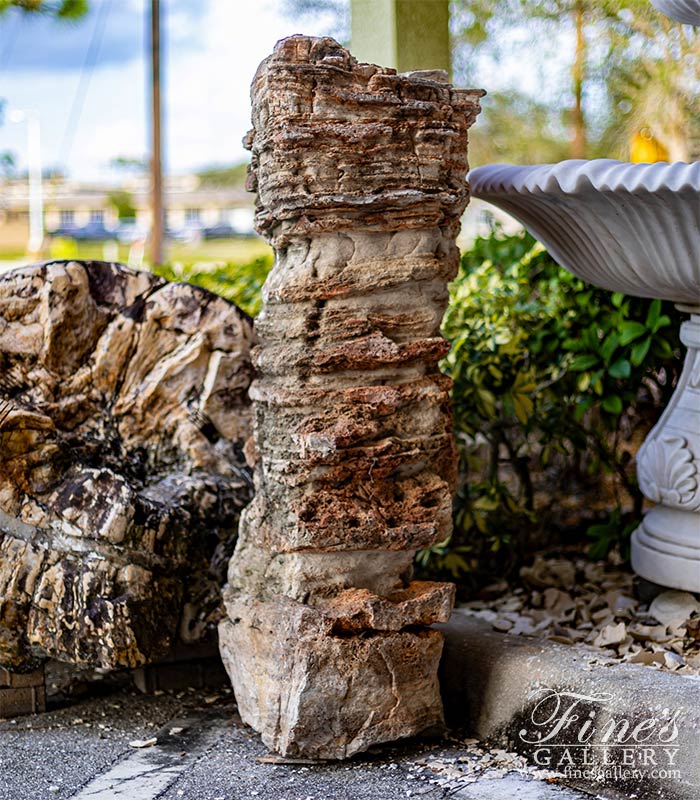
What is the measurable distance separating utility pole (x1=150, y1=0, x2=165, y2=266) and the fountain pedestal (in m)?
4.32

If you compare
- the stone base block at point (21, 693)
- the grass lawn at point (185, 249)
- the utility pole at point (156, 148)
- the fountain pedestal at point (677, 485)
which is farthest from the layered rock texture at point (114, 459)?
the grass lawn at point (185, 249)

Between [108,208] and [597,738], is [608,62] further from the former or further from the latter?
[108,208]

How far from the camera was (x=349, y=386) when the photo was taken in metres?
2.12

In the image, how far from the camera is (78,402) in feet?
8.13

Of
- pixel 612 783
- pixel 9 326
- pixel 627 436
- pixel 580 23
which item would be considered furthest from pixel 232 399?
pixel 580 23

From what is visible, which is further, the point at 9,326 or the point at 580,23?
the point at 580,23

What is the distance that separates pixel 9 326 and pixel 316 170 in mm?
880

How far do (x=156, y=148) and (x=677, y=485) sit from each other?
17.3 ft

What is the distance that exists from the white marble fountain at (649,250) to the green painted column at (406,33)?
81 cm

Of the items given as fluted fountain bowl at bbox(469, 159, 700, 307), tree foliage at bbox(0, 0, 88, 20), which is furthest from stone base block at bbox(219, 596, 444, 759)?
tree foliage at bbox(0, 0, 88, 20)

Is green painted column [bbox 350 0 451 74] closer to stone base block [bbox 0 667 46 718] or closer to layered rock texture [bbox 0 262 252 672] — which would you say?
layered rock texture [bbox 0 262 252 672]

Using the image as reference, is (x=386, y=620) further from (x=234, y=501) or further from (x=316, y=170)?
(x=316, y=170)

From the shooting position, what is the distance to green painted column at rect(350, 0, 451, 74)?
10.6 feet

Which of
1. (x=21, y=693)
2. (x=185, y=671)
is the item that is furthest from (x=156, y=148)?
(x=21, y=693)
